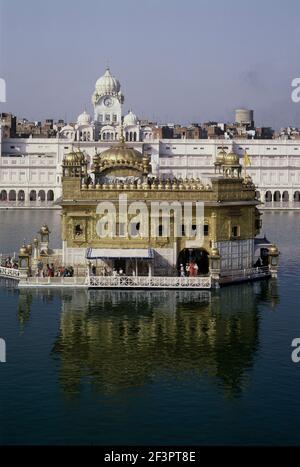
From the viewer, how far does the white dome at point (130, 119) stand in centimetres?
11875

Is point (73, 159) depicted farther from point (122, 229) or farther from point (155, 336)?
point (155, 336)

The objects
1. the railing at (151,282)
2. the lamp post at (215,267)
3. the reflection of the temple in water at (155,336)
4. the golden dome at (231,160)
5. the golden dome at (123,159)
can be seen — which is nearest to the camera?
the reflection of the temple in water at (155,336)

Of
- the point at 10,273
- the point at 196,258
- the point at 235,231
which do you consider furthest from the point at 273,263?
the point at 10,273

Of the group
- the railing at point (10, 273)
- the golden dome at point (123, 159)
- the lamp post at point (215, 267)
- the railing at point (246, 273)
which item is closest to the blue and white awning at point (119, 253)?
the lamp post at point (215, 267)

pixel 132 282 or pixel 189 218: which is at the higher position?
pixel 189 218

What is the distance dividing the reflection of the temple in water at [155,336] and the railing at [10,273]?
3.35 metres

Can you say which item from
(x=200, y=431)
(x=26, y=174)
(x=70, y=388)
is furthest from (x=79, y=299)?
(x=26, y=174)

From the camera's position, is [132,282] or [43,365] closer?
[43,365]

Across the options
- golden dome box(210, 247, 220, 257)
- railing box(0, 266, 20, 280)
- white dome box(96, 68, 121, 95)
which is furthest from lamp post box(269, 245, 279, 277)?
white dome box(96, 68, 121, 95)

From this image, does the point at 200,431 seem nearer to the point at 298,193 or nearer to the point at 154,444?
the point at 154,444

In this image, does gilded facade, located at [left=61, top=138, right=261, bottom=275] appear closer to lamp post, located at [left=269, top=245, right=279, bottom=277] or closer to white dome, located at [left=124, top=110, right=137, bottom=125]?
lamp post, located at [left=269, top=245, right=279, bottom=277]

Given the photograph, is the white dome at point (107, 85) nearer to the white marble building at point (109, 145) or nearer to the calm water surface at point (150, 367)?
the white marble building at point (109, 145)
